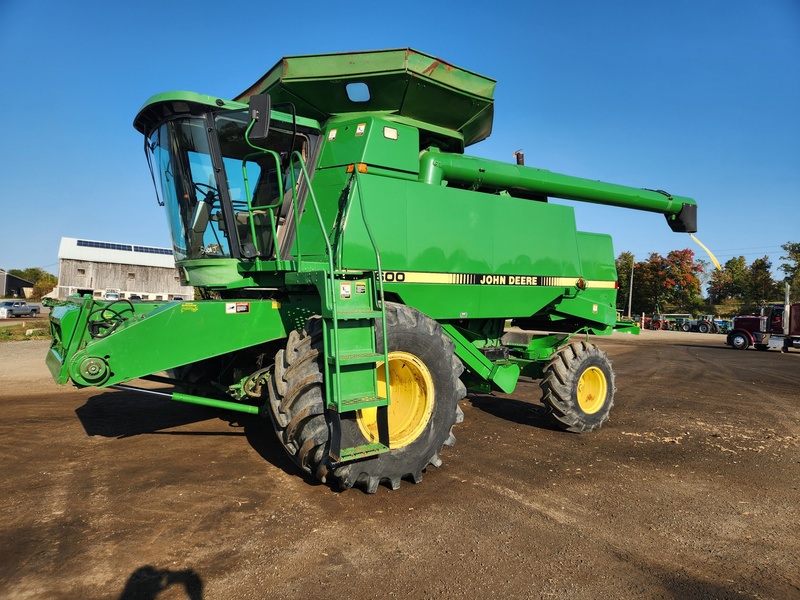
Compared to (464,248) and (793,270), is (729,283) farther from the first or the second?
(464,248)

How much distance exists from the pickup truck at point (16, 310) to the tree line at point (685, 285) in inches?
1669

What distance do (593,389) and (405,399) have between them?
3300 millimetres

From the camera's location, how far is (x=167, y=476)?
4.26 metres

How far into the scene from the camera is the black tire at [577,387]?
5.99m

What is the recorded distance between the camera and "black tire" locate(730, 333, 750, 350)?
2278cm

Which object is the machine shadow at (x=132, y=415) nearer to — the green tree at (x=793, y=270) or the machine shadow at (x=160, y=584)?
the machine shadow at (x=160, y=584)

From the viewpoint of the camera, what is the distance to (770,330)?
22422 mm

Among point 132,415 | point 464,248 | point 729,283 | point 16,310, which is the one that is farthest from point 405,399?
point 729,283

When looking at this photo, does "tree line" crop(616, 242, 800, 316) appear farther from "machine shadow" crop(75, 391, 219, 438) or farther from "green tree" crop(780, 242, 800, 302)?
"machine shadow" crop(75, 391, 219, 438)

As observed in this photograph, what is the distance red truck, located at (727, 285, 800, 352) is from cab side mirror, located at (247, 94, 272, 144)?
25.2 m

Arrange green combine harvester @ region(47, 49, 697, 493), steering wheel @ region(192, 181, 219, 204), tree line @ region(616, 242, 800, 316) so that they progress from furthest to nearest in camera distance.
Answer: tree line @ region(616, 242, 800, 316) < steering wheel @ region(192, 181, 219, 204) < green combine harvester @ region(47, 49, 697, 493)

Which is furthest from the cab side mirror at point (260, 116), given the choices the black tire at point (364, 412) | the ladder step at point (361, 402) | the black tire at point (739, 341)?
the black tire at point (739, 341)

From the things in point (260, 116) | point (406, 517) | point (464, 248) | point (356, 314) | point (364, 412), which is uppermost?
point (260, 116)

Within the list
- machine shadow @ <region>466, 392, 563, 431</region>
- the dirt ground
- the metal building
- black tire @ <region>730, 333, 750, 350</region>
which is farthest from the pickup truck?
black tire @ <region>730, 333, 750, 350</region>
